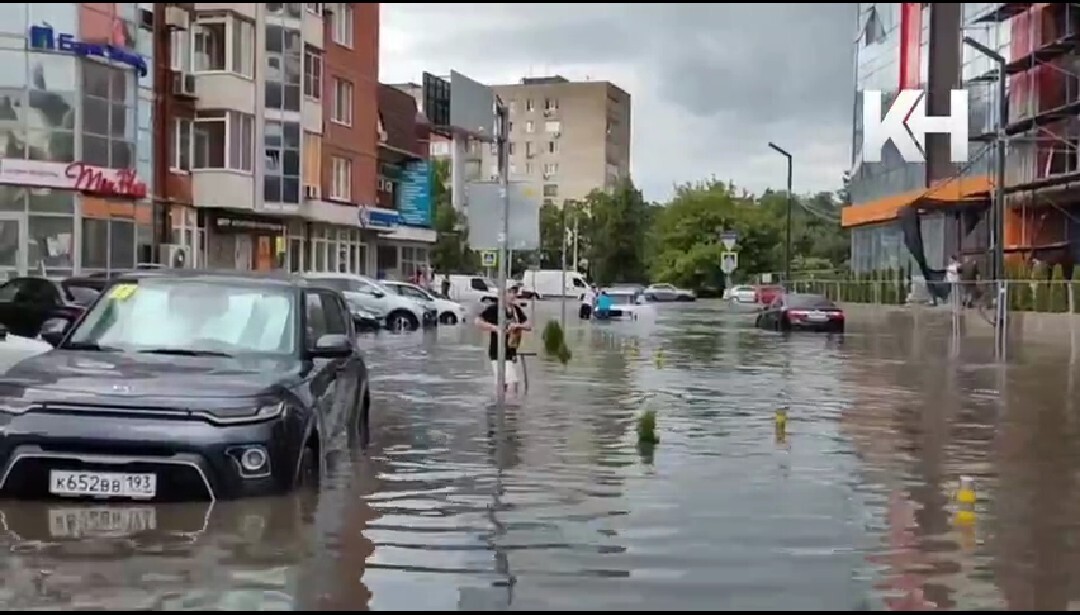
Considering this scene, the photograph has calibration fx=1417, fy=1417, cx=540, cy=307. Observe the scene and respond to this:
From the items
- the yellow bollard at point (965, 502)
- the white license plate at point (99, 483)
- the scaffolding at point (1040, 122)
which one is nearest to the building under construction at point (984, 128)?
the scaffolding at point (1040, 122)

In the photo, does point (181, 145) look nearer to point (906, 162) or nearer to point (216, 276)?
point (906, 162)

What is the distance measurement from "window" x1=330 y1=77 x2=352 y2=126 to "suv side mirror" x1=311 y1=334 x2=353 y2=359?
45243 millimetres

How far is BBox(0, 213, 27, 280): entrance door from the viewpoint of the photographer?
3547 cm

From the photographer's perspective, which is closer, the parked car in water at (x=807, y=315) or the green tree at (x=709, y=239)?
the parked car in water at (x=807, y=315)

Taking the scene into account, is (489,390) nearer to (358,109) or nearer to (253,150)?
(253,150)

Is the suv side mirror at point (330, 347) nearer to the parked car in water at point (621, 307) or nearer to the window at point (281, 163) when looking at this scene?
the window at point (281, 163)

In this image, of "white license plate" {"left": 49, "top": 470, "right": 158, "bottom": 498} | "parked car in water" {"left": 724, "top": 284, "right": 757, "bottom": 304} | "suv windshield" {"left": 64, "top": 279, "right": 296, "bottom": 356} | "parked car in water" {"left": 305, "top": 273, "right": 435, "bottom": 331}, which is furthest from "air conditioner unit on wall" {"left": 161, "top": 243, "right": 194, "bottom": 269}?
"parked car in water" {"left": 724, "top": 284, "right": 757, "bottom": 304}

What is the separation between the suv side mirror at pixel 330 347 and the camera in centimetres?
1005

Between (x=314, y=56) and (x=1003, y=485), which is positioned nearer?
(x=1003, y=485)

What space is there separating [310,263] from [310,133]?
5.30m

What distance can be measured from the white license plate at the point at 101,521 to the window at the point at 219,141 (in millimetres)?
38058

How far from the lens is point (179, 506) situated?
356 inches

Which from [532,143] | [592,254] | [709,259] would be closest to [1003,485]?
[709,259]

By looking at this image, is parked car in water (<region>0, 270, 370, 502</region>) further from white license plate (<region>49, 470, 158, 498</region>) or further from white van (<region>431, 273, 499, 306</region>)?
white van (<region>431, 273, 499, 306</region>)
